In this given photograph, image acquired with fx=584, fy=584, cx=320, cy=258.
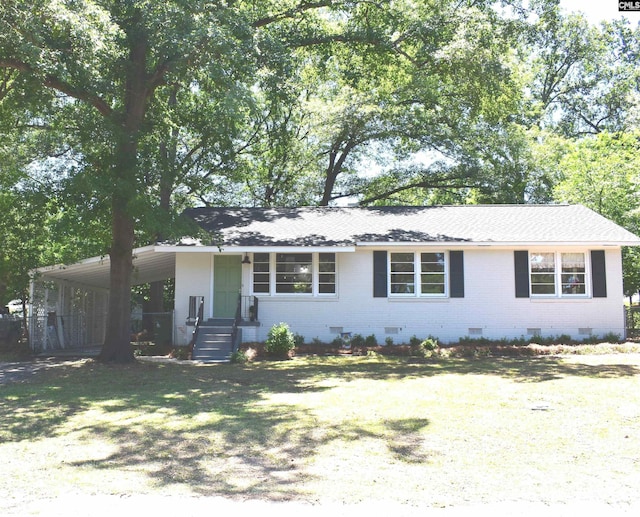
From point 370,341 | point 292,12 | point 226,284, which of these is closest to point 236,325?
point 226,284

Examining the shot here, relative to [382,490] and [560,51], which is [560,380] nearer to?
[382,490]

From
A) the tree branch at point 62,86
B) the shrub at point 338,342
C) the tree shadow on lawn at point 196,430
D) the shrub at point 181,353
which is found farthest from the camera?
the shrub at point 338,342

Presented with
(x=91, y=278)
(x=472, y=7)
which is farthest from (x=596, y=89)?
(x=91, y=278)

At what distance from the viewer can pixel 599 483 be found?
520 centimetres

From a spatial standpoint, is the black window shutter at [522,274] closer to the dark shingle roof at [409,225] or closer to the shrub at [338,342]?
the dark shingle roof at [409,225]

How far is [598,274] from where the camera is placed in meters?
18.0

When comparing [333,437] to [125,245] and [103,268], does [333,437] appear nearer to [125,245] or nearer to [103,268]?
[125,245]

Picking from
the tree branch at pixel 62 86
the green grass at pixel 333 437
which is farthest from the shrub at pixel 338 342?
the tree branch at pixel 62 86

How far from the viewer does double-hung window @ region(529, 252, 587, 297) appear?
18.1 m

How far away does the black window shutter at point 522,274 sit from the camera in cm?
1800

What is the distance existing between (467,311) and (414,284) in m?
1.82

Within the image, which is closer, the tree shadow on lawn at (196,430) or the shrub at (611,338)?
the tree shadow on lawn at (196,430)

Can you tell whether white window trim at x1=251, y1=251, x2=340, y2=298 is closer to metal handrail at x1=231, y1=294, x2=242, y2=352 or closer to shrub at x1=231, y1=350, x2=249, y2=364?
metal handrail at x1=231, y1=294, x2=242, y2=352

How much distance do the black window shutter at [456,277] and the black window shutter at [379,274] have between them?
2.03m
